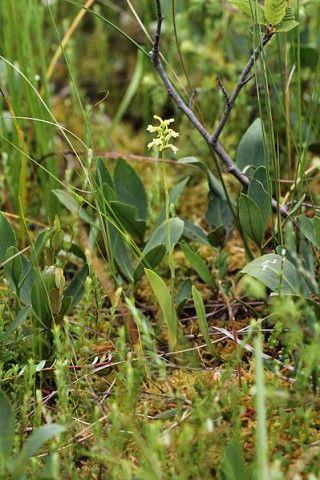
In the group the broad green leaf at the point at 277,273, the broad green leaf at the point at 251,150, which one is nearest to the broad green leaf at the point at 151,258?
the broad green leaf at the point at 277,273

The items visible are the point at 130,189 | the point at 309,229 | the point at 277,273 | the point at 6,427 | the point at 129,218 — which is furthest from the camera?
the point at 130,189

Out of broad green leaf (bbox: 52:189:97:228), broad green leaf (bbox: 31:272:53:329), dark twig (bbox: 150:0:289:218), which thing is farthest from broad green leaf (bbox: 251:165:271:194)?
broad green leaf (bbox: 31:272:53:329)

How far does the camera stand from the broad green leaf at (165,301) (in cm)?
145

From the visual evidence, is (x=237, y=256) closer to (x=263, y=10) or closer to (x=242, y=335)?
(x=242, y=335)

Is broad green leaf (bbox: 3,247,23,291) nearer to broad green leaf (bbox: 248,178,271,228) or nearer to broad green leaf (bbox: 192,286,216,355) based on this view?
broad green leaf (bbox: 192,286,216,355)

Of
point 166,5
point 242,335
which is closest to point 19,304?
point 242,335

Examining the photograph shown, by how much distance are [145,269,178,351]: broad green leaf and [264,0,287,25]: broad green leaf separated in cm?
50

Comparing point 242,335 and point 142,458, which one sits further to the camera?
point 242,335

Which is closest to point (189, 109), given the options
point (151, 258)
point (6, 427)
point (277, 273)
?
point (151, 258)

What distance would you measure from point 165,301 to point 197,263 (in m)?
0.23

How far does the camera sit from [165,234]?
163cm

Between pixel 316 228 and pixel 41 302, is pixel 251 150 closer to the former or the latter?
pixel 316 228

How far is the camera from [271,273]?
1.42 meters

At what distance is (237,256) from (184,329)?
0.33m
